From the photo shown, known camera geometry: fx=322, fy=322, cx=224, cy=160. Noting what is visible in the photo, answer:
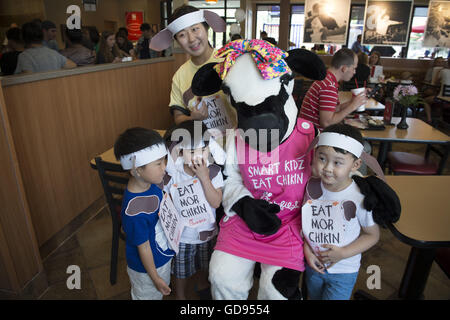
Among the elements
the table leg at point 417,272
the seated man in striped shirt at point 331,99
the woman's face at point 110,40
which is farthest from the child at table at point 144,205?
the woman's face at point 110,40

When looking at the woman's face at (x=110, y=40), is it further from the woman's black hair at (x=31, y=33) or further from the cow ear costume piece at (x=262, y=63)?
the cow ear costume piece at (x=262, y=63)

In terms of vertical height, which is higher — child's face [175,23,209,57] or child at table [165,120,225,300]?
child's face [175,23,209,57]

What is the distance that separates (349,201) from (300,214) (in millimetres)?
251

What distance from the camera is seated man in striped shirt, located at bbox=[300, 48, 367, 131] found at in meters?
2.39

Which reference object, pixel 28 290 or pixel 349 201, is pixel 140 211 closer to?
pixel 349 201

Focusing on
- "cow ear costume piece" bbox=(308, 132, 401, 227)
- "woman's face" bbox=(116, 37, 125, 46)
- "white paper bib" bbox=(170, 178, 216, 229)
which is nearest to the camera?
"cow ear costume piece" bbox=(308, 132, 401, 227)

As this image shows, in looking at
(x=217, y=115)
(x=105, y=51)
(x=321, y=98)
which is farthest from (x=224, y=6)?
(x=217, y=115)

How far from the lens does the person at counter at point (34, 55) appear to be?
2.60 metres

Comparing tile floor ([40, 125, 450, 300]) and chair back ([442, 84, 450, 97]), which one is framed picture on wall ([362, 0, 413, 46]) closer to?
chair back ([442, 84, 450, 97])

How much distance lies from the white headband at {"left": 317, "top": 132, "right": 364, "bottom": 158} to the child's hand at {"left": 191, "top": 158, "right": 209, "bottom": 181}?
506mm

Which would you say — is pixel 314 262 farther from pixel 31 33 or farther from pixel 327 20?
pixel 327 20

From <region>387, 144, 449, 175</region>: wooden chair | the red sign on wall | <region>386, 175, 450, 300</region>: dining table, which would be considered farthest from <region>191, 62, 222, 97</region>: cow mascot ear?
the red sign on wall

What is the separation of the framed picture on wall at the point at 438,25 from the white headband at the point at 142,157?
347 inches

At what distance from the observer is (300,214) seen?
1.48m
